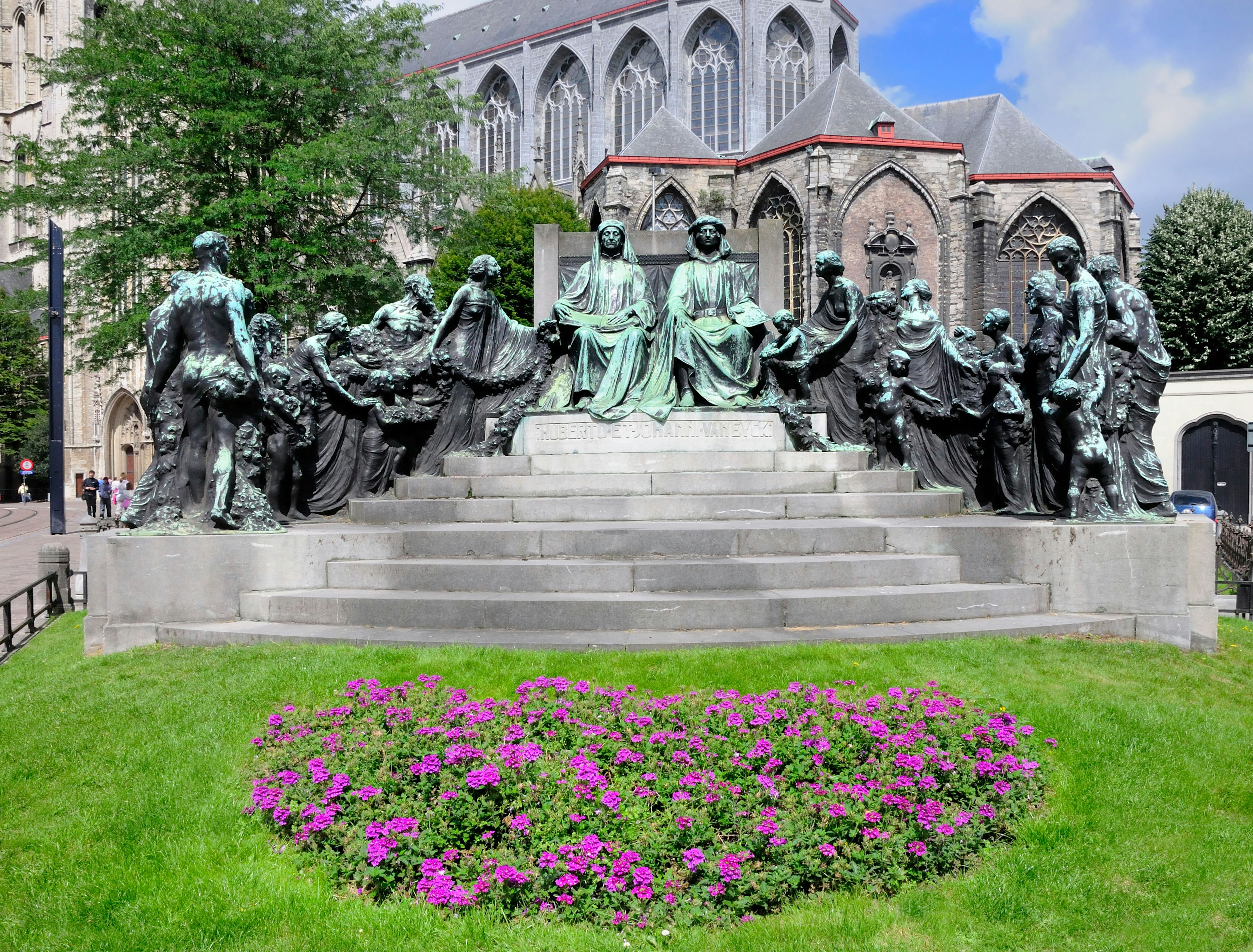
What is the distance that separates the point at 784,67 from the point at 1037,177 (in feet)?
66.3

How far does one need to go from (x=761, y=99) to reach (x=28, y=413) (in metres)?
50.2

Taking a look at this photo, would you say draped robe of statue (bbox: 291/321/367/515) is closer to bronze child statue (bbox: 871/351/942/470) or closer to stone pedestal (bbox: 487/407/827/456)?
stone pedestal (bbox: 487/407/827/456)

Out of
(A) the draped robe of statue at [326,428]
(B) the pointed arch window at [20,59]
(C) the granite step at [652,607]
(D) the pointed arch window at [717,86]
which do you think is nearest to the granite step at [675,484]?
(A) the draped robe of statue at [326,428]

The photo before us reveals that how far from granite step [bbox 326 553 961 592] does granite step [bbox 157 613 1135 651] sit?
53 cm

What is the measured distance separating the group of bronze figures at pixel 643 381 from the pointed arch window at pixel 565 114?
55199 millimetres

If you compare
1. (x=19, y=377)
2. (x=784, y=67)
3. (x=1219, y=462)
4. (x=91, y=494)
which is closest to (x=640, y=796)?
(x=91, y=494)

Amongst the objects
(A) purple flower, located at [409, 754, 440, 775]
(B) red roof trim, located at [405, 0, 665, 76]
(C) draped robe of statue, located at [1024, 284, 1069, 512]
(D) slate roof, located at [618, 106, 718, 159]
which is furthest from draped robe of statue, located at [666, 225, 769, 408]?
(B) red roof trim, located at [405, 0, 665, 76]

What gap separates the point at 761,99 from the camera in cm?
5719

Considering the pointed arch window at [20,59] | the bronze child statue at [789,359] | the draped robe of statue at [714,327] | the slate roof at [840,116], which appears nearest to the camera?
the draped robe of statue at [714,327]

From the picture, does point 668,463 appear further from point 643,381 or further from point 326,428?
point 326,428

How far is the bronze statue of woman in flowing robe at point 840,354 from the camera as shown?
11.2 m

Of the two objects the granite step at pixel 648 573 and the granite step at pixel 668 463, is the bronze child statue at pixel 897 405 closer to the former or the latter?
the granite step at pixel 668 463

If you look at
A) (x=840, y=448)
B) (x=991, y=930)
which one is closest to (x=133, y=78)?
(x=840, y=448)

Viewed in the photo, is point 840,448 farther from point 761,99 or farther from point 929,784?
point 761,99
